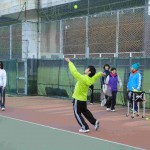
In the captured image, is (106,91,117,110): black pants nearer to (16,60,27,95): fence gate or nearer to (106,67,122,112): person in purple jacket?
(106,67,122,112): person in purple jacket

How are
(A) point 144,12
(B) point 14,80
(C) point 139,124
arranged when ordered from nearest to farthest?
(C) point 139,124, (A) point 144,12, (B) point 14,80

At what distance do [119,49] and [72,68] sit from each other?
7.13m

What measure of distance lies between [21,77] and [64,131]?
10.6 meters

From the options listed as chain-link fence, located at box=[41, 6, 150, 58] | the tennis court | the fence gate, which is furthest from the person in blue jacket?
the fence gate

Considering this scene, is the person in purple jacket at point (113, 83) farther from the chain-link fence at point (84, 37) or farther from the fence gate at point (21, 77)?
the fence gate at point (21, 77)

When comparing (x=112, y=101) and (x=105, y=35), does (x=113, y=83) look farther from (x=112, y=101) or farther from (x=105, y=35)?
(x=105, y=35)

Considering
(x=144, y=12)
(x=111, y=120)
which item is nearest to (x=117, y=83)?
(x=111, y=120)

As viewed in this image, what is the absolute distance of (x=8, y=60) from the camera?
20.7 metres

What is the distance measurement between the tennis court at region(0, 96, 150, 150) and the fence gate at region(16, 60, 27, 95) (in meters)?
5.78

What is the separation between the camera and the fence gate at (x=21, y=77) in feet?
63.1

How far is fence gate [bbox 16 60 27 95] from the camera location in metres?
19.2

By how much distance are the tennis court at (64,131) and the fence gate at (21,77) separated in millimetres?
5783

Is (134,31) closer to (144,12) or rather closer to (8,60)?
(144,12)

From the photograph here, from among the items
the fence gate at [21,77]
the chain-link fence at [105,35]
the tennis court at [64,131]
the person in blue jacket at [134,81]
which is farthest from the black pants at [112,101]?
the fence gate at [21,77]
